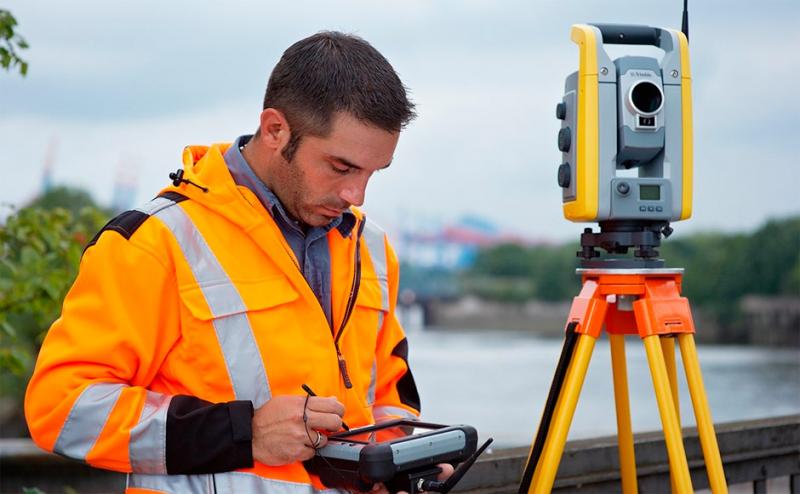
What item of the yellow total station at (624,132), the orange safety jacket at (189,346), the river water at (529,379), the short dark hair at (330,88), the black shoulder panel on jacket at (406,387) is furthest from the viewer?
the river water at (529,379)

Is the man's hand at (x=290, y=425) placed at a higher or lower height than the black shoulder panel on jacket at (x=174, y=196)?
lower

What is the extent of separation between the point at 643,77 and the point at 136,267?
3.98 feet

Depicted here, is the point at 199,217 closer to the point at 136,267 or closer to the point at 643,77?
the point at 136,267

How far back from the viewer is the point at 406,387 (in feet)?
6.11

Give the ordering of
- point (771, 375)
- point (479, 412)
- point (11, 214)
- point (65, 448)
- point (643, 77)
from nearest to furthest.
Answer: point (65, 448), point (643, 77), point (11, 214), point (479, 412), point (771, 375)

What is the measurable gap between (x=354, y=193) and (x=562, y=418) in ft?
2.51

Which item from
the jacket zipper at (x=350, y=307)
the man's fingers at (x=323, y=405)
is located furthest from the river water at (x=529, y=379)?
the man's fingers at (x=323, y=405)

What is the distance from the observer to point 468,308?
49000 mm

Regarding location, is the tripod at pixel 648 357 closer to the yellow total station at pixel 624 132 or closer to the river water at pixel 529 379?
the yellow total station at pixel 624 132

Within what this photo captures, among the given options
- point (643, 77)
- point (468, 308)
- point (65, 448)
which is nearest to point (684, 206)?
point (643, 77)

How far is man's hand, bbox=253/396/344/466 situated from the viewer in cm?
146

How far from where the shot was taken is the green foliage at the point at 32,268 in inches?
110

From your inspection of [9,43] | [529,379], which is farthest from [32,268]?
[529,379]

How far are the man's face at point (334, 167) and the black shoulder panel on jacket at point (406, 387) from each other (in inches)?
13.8
